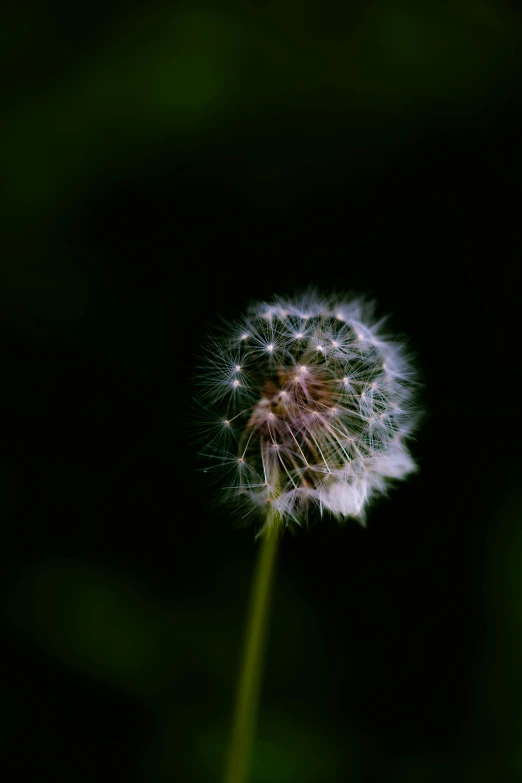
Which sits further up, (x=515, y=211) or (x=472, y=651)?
(x=515, y=211)

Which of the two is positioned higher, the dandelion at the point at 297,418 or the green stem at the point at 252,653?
the dandelion at the point at 297,418

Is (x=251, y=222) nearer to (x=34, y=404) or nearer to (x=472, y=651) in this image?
(x=34, y=404)

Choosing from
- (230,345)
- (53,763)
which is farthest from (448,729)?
(230,345)

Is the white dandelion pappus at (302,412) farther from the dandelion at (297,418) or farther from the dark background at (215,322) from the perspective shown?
the dark background at (215,322)

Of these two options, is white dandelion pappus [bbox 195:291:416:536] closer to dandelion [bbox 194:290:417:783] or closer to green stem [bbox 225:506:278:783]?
dandelion [bbox 194:290:417:783]

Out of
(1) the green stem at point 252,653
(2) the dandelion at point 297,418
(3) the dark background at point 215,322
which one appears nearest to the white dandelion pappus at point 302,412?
(2) the dandelion at point 297,418

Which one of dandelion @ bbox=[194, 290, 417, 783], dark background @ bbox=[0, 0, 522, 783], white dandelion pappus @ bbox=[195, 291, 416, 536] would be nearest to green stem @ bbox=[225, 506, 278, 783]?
dandelion @ bbox=[194, 290, 417, 783]

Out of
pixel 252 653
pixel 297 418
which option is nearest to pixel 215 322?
pixel 297 418
